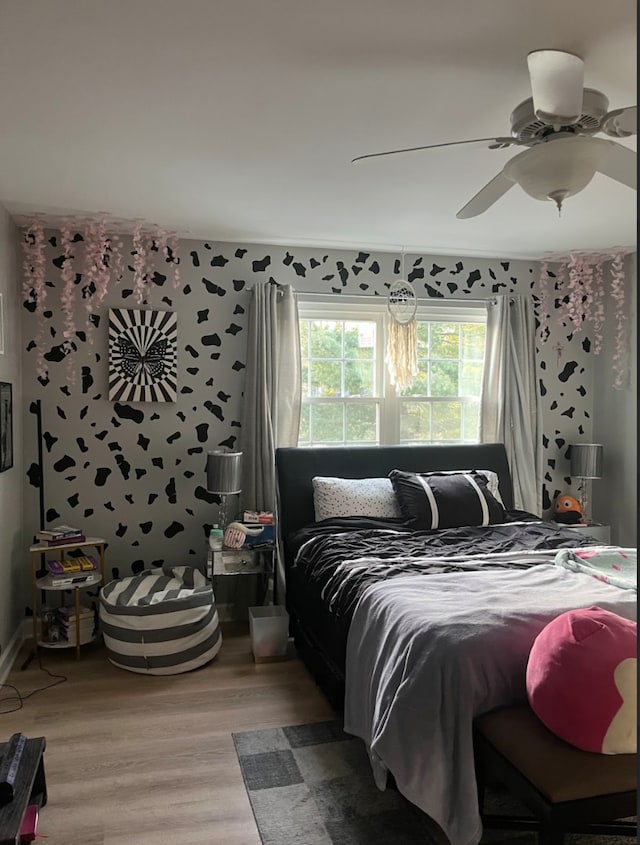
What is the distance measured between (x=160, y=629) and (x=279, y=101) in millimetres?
2719

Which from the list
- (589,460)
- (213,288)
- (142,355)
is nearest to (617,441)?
(589,460)

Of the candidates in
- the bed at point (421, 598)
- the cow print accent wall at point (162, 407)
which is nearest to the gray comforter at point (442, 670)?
the bed at point (421, 598)

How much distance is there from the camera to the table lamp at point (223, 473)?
13.9ft

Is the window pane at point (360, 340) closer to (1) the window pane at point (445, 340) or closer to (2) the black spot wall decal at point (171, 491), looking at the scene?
(1) the window pane at point (445, 340)

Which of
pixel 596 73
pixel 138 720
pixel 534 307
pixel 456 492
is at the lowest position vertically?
pixel 138 720

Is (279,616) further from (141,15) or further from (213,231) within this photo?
(141,15)

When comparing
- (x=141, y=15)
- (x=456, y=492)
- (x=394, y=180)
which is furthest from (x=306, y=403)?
(x=141, y=15)

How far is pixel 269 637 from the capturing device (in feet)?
12.9

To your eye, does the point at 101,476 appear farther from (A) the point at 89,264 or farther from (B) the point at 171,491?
(A) the point at 89,264

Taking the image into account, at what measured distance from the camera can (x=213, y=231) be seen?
4.45 m

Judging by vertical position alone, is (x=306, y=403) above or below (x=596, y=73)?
below

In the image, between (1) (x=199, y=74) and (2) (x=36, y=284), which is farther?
(2) (x=36, y=284)

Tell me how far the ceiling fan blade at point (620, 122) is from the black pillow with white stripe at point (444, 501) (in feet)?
8.08

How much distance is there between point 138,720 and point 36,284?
2.65 m
